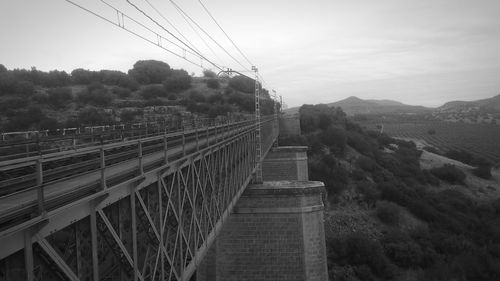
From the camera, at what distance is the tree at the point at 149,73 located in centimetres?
5469

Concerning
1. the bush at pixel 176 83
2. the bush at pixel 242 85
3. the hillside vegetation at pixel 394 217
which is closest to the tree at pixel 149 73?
the bush at pixel 176 83

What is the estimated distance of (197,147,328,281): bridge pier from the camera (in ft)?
46.9

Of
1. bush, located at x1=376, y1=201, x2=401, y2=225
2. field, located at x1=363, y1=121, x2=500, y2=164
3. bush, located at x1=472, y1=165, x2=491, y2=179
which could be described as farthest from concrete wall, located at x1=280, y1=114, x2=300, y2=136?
field, located at x1=363, y1=121, x2=500, y2=164

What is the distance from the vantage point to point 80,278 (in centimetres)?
341

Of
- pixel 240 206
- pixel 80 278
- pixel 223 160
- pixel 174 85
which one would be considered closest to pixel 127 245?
pixel 80 278

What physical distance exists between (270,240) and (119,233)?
10704 mm

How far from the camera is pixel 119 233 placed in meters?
4.32

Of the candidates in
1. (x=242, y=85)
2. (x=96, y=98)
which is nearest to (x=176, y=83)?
(x=242, y=85)

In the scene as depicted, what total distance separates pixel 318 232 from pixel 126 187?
37.7 feet

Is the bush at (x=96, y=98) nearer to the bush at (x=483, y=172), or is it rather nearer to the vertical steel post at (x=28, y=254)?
the vertical steel post at (x=28, y=254)

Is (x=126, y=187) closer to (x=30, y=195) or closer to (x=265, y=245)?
(x=30, y=195)

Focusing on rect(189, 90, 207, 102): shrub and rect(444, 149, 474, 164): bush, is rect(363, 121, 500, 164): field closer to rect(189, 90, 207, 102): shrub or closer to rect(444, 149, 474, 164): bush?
rect(444, 149, 474, 164): bush

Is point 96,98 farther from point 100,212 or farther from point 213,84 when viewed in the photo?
point 100,212

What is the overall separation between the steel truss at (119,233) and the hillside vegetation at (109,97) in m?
20.9
